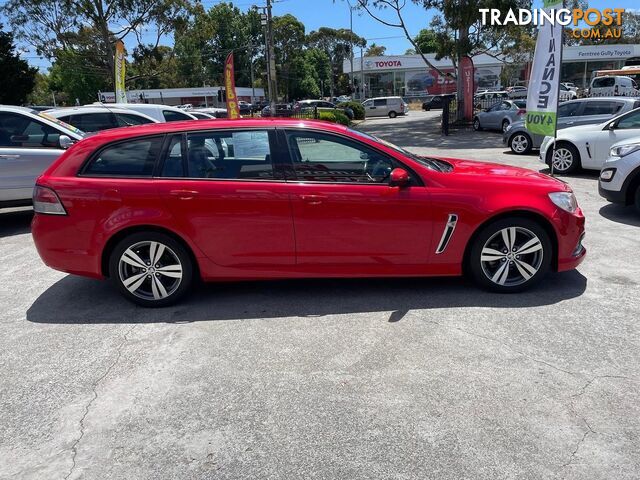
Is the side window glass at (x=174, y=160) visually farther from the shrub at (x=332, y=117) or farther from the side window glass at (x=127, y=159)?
the shrub at (x=332, y=117)

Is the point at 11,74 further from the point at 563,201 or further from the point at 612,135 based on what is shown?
the point at 563,201

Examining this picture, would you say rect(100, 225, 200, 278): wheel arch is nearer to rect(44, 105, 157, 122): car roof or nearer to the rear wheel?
rect(44, 105, 157, 122): car roof

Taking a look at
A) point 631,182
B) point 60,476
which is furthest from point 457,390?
point 631,182

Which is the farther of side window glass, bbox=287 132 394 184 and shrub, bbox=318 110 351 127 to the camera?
Answer: shrub, bbox=318 110 351 127

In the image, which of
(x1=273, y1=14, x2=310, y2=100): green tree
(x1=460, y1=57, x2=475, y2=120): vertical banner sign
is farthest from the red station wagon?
(x1=273, y1=14, x2=310, y2=100): green tree

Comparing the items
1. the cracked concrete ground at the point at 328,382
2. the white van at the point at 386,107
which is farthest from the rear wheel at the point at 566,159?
the white van at the point at 386,107

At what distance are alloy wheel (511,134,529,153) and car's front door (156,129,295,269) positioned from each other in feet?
39.7

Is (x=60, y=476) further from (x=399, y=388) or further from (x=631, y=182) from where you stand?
(x=631, y=182)

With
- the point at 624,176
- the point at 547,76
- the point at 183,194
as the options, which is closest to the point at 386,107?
the point at 547,76

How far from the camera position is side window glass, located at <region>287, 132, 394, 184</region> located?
4.26 m

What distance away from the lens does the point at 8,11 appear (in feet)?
106

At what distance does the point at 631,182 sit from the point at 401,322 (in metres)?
4.73

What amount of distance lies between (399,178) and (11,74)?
4481 centimetres

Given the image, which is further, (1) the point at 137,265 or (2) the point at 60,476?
(1) the point at 137,265
